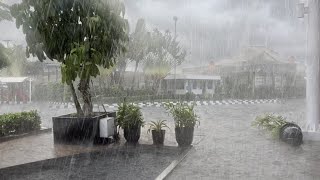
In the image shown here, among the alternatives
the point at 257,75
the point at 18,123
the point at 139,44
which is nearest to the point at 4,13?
the point at 18,123

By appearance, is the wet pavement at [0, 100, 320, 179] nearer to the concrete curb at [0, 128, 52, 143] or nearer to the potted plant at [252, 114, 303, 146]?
the potted plant at [252, 114, 303, 146]

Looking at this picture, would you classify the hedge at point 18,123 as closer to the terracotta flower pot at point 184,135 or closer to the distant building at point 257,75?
the terracotta flower pot at point 184,135

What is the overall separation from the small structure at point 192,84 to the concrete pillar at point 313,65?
2016 cm

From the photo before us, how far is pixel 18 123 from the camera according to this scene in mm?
7301

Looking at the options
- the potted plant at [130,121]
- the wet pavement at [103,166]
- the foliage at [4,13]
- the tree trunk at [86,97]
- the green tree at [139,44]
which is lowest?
the wet pavement at [103,166]

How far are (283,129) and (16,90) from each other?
2007 cm

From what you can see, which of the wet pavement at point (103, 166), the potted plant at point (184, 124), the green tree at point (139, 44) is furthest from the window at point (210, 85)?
the wet pavement at point (103, 166)

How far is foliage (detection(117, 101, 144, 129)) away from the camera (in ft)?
20.4

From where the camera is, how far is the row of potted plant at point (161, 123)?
5.86m

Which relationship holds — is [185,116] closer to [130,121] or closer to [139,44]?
[130,121]

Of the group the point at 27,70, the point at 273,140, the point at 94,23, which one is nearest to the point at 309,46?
the point at 273,140

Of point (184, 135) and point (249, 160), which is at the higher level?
Result: point (184, 135)

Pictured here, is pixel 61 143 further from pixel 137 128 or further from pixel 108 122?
pixel 137 128

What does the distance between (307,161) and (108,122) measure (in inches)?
132
